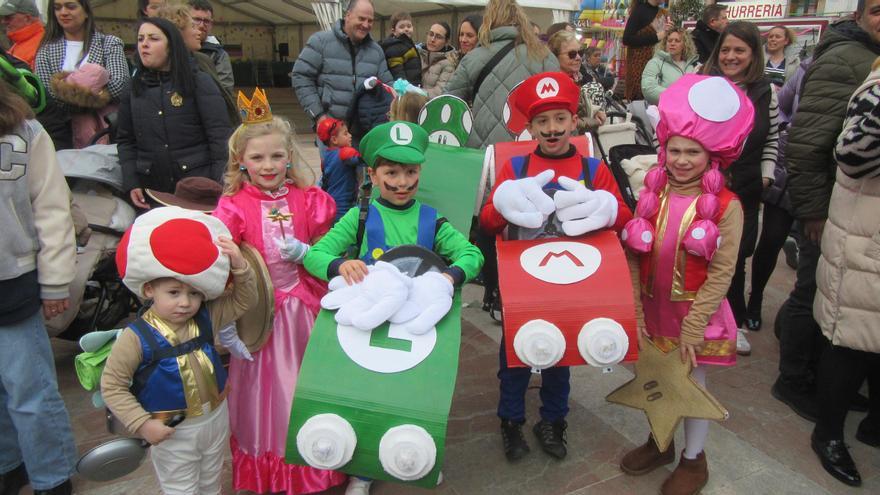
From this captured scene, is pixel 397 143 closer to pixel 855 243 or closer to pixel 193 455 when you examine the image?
pixel 193 455

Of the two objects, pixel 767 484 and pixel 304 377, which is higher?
pixel 304 377

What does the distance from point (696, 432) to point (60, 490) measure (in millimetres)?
2730

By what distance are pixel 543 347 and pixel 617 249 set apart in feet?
1.61

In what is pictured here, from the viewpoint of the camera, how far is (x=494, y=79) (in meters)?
4.02

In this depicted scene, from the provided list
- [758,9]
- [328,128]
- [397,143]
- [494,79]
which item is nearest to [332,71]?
[328,128]

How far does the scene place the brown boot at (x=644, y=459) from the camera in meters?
2.76

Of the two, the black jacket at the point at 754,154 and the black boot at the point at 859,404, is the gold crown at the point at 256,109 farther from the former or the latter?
the black boot at the point at 859,404

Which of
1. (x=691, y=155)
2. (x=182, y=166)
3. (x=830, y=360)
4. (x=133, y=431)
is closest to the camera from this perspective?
(x=133, y=431)

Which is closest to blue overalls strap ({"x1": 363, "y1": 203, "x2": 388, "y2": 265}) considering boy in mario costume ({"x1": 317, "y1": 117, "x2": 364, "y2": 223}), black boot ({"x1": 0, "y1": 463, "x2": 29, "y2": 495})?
boy in mario costume ({"x1": 317, "y1": 117, "x2": 364, "y2": 223})

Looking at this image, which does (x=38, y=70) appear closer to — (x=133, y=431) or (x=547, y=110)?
(x=133, y=431)

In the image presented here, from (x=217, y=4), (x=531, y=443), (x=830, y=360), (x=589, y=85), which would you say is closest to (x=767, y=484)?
(x=830, y=360)

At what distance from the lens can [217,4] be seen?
20.4 m

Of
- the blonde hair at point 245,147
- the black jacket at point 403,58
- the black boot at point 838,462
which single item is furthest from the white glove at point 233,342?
the black jacket at point 403,58

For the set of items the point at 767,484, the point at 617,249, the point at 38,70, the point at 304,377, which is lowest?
the point at 767,484
